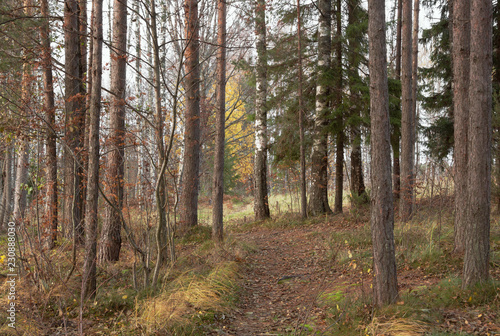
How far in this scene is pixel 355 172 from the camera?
1380 cm

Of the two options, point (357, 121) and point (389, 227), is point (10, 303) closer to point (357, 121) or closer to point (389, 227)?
point (389, 227)

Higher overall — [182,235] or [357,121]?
[357,121]

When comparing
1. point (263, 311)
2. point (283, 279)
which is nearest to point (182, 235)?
point (283, 279)

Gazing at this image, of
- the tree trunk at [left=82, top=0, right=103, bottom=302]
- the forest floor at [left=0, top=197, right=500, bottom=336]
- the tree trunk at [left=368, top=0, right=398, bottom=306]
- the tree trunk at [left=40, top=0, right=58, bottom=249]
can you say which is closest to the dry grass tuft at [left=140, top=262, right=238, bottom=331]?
the forest floor at [left=0, top=197, right=500, bottom=336]

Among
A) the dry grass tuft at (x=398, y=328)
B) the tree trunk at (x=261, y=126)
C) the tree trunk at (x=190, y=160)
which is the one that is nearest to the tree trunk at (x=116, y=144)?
the tree trunk at (x=190, y=160)

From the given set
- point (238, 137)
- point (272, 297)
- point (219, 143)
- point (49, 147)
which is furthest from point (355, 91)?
point (238, 137)

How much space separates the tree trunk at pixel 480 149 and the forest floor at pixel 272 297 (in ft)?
1.04

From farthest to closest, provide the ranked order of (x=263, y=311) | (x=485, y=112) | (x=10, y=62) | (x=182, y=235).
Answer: (x=182, y=235), (x=10, y=62), (x=263, y=311), (x=485, y=112)

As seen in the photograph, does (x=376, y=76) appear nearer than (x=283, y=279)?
Yes

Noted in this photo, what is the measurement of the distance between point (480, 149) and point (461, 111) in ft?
7.16

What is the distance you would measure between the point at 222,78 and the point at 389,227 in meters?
6.04

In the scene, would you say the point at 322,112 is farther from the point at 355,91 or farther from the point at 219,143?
the point at 219,143

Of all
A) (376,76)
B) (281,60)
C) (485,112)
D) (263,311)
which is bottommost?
(263,311)

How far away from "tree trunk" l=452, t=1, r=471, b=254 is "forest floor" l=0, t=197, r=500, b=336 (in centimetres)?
59
